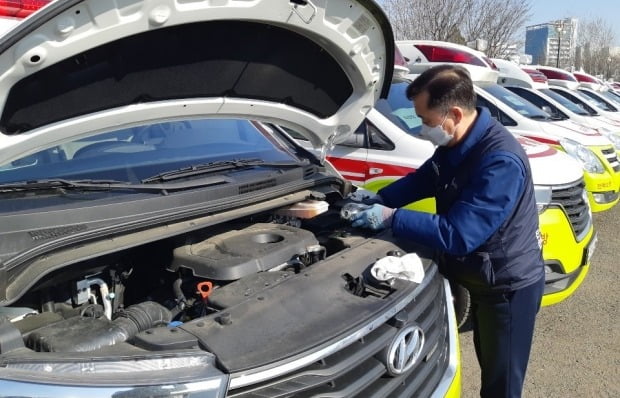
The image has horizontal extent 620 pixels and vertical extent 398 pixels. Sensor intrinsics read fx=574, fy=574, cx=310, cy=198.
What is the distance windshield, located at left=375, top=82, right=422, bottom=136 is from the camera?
507 cm

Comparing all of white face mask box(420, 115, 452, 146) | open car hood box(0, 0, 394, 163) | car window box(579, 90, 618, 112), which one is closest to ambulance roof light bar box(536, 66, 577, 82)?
car window box(579, 90, 618, 112)

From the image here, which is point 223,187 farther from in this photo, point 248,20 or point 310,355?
point 310,355

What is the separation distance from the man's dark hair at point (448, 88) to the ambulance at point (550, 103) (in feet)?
19.9

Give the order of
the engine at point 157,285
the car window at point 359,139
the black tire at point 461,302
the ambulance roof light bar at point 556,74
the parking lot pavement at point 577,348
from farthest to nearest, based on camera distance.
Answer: the ambulance roof light bar at point 556,74 → the car window at point 359,139 → the parking lot pavement at point 577,348 → the black tire at point 461,302 → the engine at point 157,285

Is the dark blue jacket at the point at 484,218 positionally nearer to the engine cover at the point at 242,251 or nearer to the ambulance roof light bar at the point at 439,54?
the engine cover at the point at 242,251

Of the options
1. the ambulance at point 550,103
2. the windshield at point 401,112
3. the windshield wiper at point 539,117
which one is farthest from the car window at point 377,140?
the ambulance at point 550,103

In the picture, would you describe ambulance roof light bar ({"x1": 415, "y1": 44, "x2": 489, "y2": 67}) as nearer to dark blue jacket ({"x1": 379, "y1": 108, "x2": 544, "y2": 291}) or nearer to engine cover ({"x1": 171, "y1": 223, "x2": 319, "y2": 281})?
dark blue jacket ({"x1": 379, "y1": 108, "x2": 544, "y2": 291})

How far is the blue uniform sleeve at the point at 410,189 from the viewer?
10.4ft

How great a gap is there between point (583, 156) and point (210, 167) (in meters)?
5.83

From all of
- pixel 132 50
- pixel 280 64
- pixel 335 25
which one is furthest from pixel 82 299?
pixel 335 25

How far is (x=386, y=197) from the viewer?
3.26 meters

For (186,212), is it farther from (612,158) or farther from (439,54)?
(439,54)

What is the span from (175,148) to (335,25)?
0.97 m

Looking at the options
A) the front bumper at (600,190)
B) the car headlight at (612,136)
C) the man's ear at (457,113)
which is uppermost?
the man's ear at (457,113)
